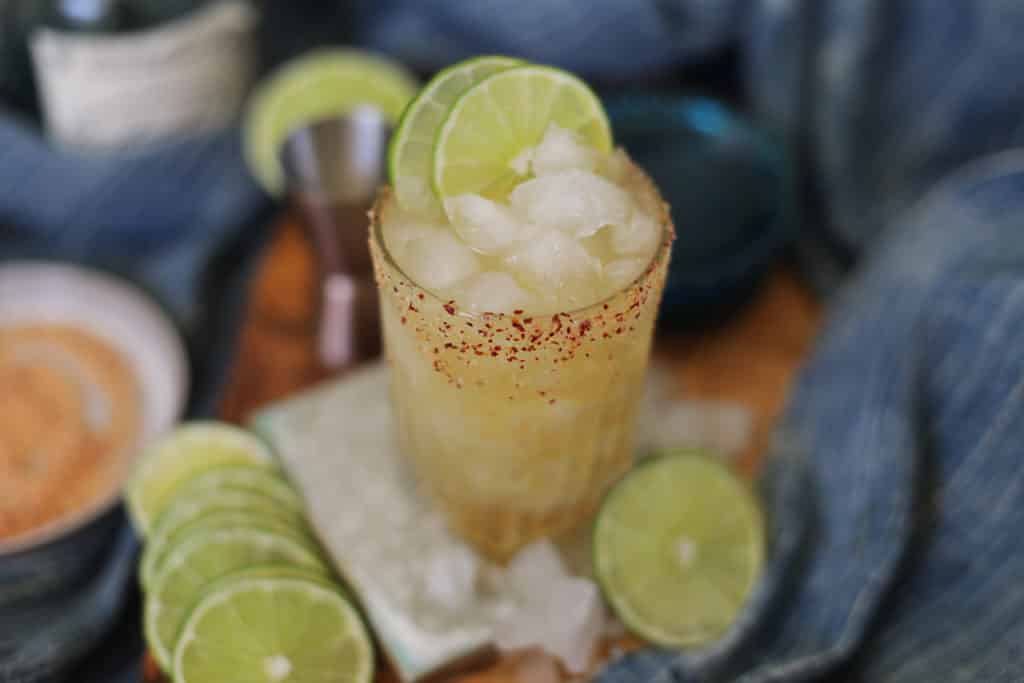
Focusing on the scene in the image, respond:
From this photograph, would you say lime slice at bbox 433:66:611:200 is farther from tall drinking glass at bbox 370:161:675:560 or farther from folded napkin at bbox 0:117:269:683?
folded napkin at bbox 0:117:269:683

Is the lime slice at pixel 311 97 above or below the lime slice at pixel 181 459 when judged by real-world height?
above

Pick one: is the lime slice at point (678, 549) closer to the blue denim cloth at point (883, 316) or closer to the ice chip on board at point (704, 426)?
the blue denim cloth at point (883, 316)

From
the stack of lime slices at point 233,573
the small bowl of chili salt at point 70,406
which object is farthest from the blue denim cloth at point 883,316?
the small bowl of chili salt at point 70,406

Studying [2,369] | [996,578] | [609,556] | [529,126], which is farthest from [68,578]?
[996,578]

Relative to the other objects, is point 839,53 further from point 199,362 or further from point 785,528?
point 199,362

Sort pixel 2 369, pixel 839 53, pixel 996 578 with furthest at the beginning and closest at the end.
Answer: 1. pixel 839 53
2. pixel 2 369
3. pixel 996 578

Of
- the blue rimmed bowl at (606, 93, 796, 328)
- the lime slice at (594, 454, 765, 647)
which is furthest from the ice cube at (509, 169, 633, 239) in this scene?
the blue rimmed bowl at (606, 93, 796, 328)
